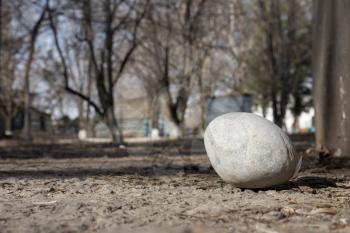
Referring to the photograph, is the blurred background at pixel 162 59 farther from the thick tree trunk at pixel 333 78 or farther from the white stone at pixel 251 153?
the white stone at pixel 251 153

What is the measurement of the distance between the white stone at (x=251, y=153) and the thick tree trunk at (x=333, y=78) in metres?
4.89

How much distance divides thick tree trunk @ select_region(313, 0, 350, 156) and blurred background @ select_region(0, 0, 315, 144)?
36.6 ft

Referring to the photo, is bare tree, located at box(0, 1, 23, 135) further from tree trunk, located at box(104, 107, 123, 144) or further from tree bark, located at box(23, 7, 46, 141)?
tree trunk, located at box(104, 107, 123, 144)

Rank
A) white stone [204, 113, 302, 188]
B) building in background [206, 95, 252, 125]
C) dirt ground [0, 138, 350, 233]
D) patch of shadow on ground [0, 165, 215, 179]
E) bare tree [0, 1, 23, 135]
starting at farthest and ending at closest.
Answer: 1. building in background [206, 95, 252, 125]
2. bare tree [0, 1, 23, 135]
3. patch of shadow on ground [0, 165, 215, 179]
4. white stone [204, 113, 302, 188]
5. dirt ground [0, 138, 350, 233]

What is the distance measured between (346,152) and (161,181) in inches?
186

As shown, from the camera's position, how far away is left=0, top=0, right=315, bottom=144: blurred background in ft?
74.5

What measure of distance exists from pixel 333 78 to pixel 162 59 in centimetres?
1846

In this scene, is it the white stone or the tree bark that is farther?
the tree bark

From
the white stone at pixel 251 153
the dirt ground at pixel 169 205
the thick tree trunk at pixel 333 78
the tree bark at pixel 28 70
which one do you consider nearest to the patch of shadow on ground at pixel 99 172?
the dirt ground at pixel 169 205

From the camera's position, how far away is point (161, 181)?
25.7 ft

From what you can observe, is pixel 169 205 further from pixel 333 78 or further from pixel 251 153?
pixel 333 78

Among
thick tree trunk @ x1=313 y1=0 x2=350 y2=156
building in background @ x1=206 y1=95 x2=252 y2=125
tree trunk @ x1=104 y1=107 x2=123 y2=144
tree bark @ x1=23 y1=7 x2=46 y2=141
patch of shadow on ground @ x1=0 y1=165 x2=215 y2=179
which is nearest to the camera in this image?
patch of shadow on ground @ x1=0 y1=165 x2=215 y2=179

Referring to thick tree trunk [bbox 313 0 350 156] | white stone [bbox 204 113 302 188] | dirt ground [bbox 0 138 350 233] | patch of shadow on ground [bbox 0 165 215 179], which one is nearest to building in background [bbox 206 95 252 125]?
thick tree trunk [bbox 313 0 350 156]

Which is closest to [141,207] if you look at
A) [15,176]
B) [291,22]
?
[15,176]
